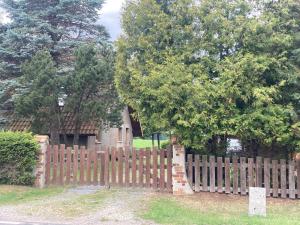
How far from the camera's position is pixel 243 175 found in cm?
1014

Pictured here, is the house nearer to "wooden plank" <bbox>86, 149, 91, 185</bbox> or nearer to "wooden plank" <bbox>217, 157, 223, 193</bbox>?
"wooden plank" <bbox>86, 149, 91, 185</bbox>

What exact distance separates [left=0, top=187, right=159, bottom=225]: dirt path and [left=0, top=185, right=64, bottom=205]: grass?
0.43 meters

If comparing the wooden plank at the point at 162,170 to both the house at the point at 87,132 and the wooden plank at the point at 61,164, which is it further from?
the house at the point at 87,132

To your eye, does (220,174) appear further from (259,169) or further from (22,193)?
(22,193)

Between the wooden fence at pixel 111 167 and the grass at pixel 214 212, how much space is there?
4.05 feet

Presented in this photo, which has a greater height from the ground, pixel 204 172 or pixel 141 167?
pixel 141 167

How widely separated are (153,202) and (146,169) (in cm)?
190

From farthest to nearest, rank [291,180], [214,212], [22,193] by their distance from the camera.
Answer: [22,193], [291,180], [214,212]

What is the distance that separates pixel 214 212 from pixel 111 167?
403 centimetres

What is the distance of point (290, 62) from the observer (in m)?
9.98

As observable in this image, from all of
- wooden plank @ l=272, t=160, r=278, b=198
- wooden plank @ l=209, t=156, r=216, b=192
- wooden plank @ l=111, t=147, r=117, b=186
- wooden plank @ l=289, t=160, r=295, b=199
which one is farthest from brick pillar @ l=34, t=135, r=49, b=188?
wooden plank @ l=289, t=160, r=295, b=199

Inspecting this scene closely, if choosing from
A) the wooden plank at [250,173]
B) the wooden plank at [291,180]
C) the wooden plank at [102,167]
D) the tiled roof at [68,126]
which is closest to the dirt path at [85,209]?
the wooden plank at [102,167]

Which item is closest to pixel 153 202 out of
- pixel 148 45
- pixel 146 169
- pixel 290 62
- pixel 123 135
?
pixel 146 169

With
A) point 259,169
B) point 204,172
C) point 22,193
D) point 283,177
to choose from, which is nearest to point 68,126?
point 22,193
